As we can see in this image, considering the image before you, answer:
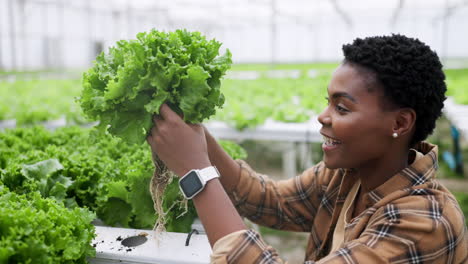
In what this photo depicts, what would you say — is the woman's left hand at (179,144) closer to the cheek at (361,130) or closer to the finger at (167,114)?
the finger at (167,114)

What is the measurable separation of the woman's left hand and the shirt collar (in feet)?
2.44

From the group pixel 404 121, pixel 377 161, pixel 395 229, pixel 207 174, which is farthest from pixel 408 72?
pixel 207 174

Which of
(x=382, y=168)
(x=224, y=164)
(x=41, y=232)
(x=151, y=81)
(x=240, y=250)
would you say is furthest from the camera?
(x=224, y=164)

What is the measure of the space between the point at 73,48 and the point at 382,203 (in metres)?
27.5

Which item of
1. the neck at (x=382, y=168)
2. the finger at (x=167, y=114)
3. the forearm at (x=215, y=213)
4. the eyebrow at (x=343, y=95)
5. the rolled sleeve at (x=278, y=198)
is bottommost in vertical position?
the rolled sleeve at (x=278, y=198)

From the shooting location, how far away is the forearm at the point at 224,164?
7.09 ft

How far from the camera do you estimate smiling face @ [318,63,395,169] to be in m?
1.72

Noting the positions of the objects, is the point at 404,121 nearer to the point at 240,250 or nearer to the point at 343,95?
the point at 343,95

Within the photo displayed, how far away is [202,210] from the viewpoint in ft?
5.23

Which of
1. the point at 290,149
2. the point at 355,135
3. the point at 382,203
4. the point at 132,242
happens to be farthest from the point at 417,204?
the point at 290,149

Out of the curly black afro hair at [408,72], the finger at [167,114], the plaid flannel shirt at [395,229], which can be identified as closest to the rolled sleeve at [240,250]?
the plaid flannel shirt at [395,229]

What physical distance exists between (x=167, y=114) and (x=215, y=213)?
423 mm

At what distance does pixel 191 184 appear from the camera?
1.60m

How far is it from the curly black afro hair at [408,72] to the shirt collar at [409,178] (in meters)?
0.13
